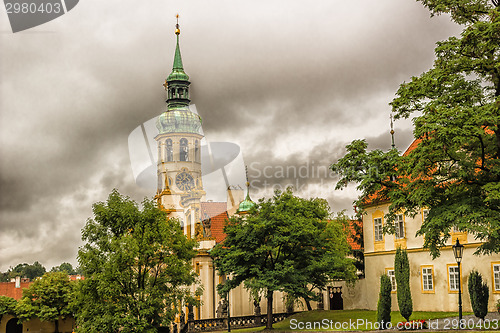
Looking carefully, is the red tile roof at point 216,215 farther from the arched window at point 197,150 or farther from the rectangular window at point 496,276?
the rectangular window at point 496,276

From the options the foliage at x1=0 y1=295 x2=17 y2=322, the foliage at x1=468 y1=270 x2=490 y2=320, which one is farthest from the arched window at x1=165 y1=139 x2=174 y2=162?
the foliage at x1=468 y1=270 x2=490 y2=320

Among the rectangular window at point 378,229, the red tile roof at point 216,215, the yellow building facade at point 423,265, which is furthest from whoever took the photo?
the red tile roof at point 216,215

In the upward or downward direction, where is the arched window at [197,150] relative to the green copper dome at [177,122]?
downward

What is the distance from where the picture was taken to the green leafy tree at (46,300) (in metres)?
68.4

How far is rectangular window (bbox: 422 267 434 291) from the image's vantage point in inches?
1386

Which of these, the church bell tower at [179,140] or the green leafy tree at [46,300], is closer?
the green leafy tree at [46,300]

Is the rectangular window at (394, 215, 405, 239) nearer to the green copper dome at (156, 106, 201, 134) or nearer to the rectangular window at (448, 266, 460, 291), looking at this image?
the rectangular window at (448, 266, 460, 291)

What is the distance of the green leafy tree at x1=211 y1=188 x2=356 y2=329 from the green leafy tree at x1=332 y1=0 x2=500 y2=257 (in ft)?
39.2

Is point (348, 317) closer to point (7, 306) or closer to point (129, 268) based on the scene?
point (129, 268)

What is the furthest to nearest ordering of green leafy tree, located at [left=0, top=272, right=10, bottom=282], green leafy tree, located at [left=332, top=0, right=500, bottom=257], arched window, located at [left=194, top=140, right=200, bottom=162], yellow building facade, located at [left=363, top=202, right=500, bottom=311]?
green leafy tree, located at [left=0, top=272, right=10, bottom=282], arched window, located at [left=194, top=140, right=200, bottom=162], yellow building facade, located at [left=363, top=202, right=500, bottom=311], green leafy tree, located at [left=332, top=0, right=500, bottom=257]

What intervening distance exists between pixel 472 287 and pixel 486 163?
8201 mm

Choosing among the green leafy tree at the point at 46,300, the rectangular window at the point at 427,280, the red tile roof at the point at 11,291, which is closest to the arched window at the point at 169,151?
the green leafy tree at the point at 46,300

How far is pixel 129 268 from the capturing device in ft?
104

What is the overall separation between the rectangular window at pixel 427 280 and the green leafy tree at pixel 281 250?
467cm
